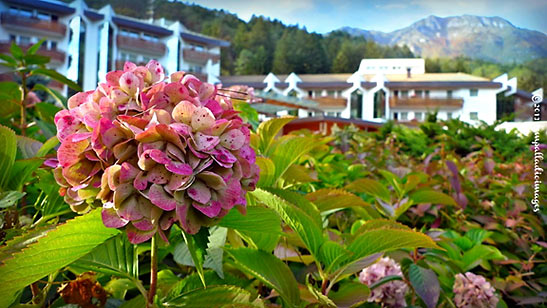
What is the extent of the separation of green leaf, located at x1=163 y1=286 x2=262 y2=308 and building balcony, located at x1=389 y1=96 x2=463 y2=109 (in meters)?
10.5

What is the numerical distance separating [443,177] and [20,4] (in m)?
14.6

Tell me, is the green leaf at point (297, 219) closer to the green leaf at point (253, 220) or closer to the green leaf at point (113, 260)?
the green leaf at point (253, 220)

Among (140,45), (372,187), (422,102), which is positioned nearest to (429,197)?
(372,187)

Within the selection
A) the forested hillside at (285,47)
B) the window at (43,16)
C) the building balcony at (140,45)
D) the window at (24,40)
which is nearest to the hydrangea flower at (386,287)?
the forested hillside at (285,47)

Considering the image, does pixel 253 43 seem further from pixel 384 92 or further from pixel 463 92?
pixel 463 92

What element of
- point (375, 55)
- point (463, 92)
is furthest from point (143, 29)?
point (463, 92)

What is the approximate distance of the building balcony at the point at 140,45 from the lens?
11469 mm

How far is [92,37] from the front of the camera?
39.8ft

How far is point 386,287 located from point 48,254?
0.39 m

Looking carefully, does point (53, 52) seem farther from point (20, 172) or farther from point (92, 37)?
point (20, 172)

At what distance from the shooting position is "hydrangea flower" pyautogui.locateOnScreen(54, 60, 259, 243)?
9.4 inches

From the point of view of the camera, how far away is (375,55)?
8195 millimetres

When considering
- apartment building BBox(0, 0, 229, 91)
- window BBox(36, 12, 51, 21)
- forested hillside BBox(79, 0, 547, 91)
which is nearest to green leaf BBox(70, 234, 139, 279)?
forested hillside BBox(79, 0, 547, 91)

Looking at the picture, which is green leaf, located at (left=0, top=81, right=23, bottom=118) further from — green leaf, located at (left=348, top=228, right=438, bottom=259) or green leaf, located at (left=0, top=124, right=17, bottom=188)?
green leaf, located at (left=348, top=228, right=438, bottom=259)
